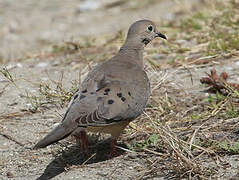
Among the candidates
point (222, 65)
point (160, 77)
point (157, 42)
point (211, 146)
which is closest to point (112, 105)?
point (211, 146)

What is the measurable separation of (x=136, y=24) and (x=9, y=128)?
1.55m

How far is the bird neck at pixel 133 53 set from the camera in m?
4.91

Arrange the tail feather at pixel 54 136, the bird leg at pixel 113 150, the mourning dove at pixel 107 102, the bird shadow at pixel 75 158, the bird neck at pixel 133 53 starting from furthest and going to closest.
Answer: the bird neck at pixel 133 53 < the bird leg at pixel 113 150 < the bird shadow at pixel 75 158 < the mourning dove at pixel 107 102 < the tail feather at pixel 54 136

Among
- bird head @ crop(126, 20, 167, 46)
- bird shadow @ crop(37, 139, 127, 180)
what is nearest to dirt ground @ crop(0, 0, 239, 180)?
bird shadow @ crop(37, 139, 127, 180)

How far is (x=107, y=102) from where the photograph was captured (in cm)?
399

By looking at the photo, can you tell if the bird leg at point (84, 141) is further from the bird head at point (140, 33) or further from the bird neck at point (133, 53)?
the bird head at point (140, 33)

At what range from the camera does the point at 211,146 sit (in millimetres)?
4074

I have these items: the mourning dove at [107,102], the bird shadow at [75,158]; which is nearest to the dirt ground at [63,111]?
the bird shadow at [75,158]

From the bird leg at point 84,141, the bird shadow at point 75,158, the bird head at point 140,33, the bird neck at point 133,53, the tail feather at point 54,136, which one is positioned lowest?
the bird shadow at point 75,158

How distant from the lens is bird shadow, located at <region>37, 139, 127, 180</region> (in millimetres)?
4090

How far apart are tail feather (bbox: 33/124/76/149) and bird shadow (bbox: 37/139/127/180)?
34 cm

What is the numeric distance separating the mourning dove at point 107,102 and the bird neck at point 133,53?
0.17 m

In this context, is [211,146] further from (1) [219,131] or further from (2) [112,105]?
(2) [112,105]

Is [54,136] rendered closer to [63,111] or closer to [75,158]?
[75,158]
